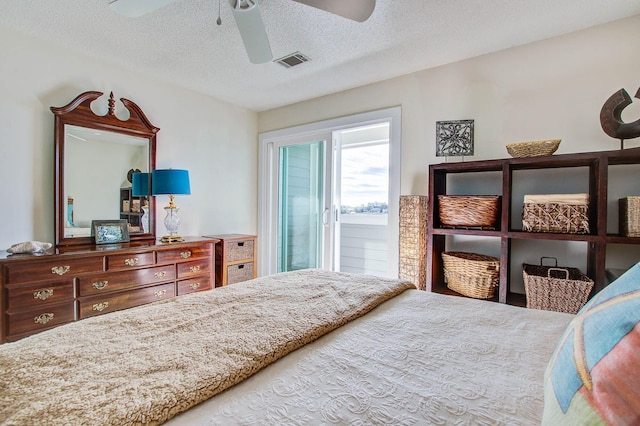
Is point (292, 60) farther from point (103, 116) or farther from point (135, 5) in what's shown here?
point (103, 116)

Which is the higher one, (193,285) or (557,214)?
(557,214)

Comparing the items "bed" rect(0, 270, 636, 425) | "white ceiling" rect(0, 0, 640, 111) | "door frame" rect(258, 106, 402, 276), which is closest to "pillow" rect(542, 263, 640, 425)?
"bed" rect(0, 270, 636, 425)

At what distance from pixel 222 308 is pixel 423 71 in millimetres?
2664

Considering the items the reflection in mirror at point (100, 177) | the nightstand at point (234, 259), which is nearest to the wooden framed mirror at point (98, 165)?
the reflection in mirror at point (100, 177)

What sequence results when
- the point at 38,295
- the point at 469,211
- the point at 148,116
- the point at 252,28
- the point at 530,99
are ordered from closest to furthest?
the point at 252,28 → the point at 38,295 → the point at 469,211 → the point at 530,99 → the point at 148,116

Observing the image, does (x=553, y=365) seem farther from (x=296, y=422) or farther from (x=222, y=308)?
(x=222, y=308)

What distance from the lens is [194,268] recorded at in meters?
2.93

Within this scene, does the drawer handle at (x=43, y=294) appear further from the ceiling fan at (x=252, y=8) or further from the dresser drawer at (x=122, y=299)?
the ceiling fan at (x=252, y=8)

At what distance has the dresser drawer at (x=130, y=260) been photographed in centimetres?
234

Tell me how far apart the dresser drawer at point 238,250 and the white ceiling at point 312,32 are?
1702mm

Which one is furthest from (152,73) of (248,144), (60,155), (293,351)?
(293,351)

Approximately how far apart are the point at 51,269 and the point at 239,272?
1665 mm

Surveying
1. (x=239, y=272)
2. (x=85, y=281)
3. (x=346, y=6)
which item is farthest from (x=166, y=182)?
(x=346, y=6)

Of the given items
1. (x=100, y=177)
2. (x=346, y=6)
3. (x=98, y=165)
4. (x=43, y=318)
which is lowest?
(x=43, y=318)
